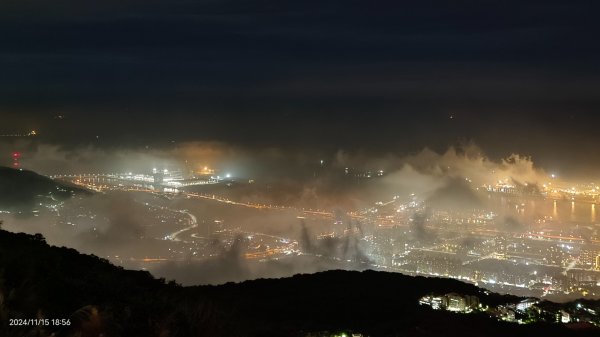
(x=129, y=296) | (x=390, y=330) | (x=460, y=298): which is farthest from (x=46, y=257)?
(x=460, y=298)

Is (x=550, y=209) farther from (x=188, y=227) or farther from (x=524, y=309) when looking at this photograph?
(x=524, y=309)

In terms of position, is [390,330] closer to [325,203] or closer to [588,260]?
[588,260]

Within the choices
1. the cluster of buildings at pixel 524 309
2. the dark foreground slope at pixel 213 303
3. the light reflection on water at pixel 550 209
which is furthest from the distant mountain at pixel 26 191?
the light reflection on water at pixel 550 209

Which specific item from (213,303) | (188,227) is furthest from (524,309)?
(188,227)

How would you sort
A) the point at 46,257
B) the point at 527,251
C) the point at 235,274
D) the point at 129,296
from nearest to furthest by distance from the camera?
1. the point at 129,296
2. the point at 46,257
3. the point at 235,274
4. the point at 527,251

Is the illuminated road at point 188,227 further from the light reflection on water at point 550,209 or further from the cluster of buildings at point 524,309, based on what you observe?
the light reflection on water at point 550,209

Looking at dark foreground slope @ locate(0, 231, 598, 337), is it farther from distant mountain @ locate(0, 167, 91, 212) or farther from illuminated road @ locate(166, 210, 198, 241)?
distant mountain @ locate(0, 167, 91, 212)

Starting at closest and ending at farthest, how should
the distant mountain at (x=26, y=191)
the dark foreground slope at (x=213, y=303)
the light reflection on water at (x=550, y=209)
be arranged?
1. the dark foreground slope at (x=213, y=303)
2. the distant mountain at (x=26, y=191)
3. the light reflection on water at (x=550, y=209)

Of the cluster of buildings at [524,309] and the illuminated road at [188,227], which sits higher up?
the illuminated road at [188,227]
